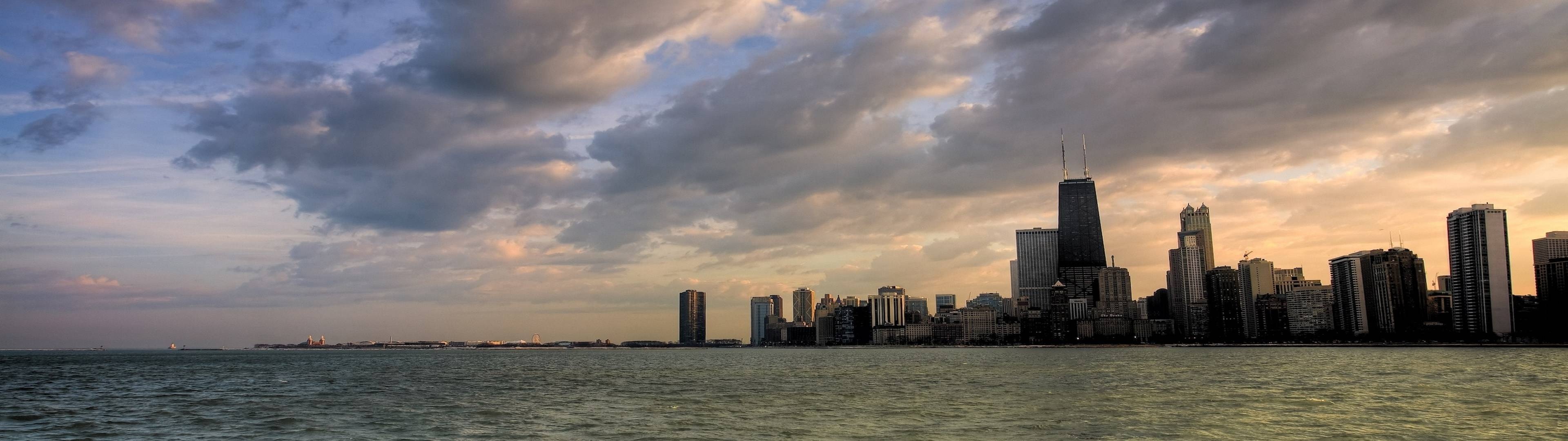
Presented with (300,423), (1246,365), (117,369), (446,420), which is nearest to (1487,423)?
(446,420)

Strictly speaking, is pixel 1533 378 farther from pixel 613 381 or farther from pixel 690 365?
pixel 690 365

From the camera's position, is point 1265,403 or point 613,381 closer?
point 1265,403

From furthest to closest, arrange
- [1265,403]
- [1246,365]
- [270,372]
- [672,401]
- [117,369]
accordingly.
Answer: [117,369] → [1246,365] → [270,372] → [672,401] → [1265,403]

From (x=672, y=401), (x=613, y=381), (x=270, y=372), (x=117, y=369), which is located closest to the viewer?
(x=672, y=401)

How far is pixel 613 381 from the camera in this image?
362 ft

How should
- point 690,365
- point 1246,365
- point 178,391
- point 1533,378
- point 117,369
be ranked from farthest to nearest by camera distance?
point 690,365
point 117,369
point 1246,365
point 1533,378
point 178,391

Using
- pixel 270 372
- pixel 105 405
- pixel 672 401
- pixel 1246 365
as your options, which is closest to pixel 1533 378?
pixel 1246 365

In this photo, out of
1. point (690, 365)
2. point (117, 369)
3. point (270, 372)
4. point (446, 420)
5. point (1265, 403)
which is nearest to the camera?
point (446, 420)

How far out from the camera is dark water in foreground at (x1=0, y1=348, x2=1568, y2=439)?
52.0 meters

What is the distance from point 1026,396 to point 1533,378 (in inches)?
2639

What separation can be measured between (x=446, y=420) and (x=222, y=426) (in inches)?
507

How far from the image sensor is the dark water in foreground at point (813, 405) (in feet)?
171

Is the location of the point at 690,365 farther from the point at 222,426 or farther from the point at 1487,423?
the point at 1487,423

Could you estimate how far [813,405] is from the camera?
69.7 m
